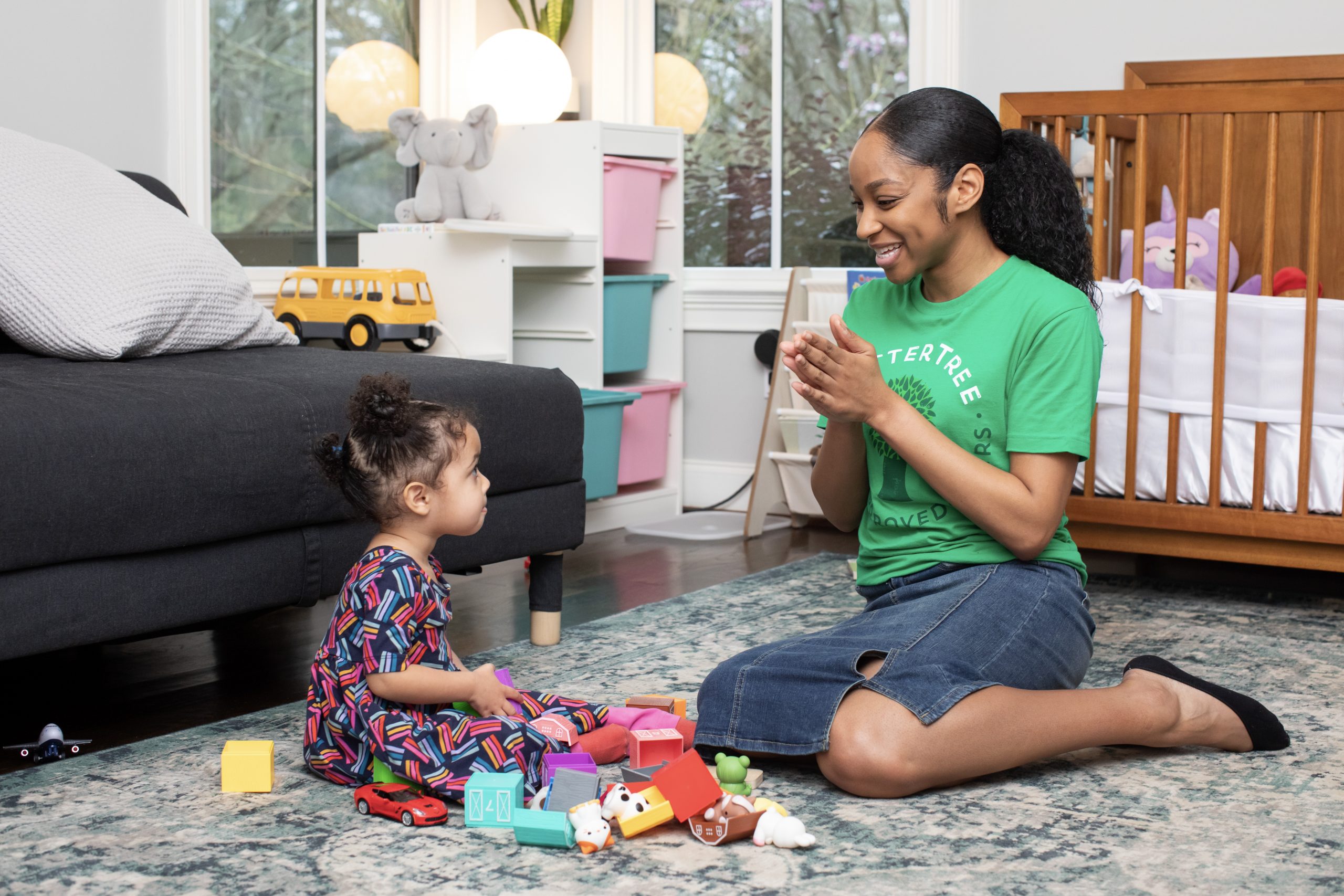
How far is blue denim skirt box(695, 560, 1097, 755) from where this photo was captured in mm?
1439

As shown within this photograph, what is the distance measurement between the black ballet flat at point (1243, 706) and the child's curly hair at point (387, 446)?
0.85 m

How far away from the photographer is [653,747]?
5.09ft

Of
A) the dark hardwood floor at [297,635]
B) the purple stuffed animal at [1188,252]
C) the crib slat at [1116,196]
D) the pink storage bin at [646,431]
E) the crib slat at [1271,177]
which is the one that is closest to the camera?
the dark hardwood floor at [297,635]

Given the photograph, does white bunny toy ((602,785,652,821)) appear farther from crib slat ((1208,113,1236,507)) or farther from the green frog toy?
crib slat ((1208,113,1236,507))

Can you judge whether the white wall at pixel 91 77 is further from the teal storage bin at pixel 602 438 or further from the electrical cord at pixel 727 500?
the electrical cord at pixel 727 500

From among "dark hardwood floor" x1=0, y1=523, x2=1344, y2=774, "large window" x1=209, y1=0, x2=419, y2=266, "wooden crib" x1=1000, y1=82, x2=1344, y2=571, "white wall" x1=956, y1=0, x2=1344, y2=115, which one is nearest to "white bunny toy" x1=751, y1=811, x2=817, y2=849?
"dark hardwood floor" x1=0, y1=523, x2=1344, y2=774

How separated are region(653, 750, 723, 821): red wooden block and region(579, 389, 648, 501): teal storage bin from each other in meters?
1.84

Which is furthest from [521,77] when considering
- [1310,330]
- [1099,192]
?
[1310,330]

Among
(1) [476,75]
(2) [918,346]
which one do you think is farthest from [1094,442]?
(1) [476,75]

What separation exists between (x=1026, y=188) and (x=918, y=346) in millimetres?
221

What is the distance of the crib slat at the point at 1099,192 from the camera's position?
8.52 ft

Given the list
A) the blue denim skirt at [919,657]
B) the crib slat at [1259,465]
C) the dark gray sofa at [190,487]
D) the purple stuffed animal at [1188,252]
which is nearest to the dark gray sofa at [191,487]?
the dark gray sofa at [190,487]

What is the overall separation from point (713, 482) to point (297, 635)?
1.69 m

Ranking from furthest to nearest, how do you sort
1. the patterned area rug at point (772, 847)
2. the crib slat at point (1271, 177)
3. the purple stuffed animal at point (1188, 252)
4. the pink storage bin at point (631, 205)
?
the pink storage bin at point (631, 205) < the purple stuffed animal at point (1188, 252) < the crib slat at point (1271, 177) < the patterned area rug at point (772, 847)
